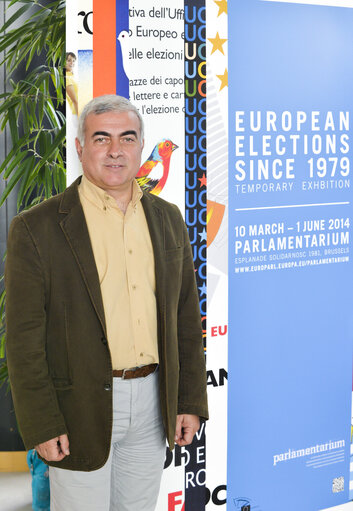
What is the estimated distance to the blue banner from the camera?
9.41 feet

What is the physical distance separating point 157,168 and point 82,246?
2.32ft

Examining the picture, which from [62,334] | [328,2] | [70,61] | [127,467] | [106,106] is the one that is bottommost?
[127,467]

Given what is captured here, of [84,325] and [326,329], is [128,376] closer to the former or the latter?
[84,325]

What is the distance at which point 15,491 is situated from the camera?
371 centimetres

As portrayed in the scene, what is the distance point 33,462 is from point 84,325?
1.50 m

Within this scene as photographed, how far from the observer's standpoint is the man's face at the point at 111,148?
214 centimetres

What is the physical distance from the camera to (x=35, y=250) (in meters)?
2.05

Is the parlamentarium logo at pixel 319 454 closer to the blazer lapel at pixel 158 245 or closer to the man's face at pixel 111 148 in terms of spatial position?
the blazer lapel at pixel 158 245

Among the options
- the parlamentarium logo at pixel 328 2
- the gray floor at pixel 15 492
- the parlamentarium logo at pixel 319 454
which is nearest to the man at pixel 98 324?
the parlamentarium logo at pixel 319 454

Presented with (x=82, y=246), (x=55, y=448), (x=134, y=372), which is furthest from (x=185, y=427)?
(x=82, y=246)

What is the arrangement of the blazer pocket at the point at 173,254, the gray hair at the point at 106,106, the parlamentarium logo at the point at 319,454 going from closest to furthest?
1. the gray hair at the point at 106,106
2. the blazer pocket at the point at 173,254
3. the parlamentarium logo at the point at 319,454

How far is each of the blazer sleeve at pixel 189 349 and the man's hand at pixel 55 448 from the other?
435 mm

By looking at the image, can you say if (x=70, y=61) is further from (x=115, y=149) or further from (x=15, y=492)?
(x=15, y=492)

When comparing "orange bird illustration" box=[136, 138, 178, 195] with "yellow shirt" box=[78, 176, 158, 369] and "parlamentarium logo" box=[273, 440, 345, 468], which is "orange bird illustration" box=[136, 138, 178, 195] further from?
"parlamentarium logo" box=[273, 440, 345, 468]
